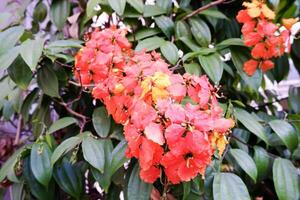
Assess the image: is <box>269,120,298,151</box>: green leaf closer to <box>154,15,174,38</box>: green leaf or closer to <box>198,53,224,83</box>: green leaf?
<box>198,53,224,83</box>: green leaf

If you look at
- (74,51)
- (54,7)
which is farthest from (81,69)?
(54,7)

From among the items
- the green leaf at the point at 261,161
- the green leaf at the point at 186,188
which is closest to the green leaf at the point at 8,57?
the green leaf at the point at 186,188

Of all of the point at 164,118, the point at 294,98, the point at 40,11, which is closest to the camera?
the point at 164,118

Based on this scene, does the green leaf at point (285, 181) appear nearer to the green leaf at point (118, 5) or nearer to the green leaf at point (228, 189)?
the green leaf at point (228, 189)

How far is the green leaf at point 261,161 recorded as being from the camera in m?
0.87

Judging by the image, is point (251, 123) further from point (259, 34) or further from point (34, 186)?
point (34, 186)

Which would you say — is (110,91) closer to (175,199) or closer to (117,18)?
(175,199)

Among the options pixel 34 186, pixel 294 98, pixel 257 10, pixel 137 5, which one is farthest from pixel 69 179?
pixel 294 98

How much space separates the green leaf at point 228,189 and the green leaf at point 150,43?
0.32 m

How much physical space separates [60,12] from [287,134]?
2.06 ft

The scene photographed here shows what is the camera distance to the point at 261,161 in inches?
34.3

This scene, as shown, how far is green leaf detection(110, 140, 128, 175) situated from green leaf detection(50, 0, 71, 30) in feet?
Answer: 1.54

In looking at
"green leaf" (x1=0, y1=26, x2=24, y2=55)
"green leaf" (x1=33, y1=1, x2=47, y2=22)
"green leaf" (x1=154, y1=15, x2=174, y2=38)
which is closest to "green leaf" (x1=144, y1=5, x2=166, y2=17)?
"green leaf" (x1=154, y1=15, x2=174, y2=38)

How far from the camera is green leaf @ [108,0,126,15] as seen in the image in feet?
2.85
